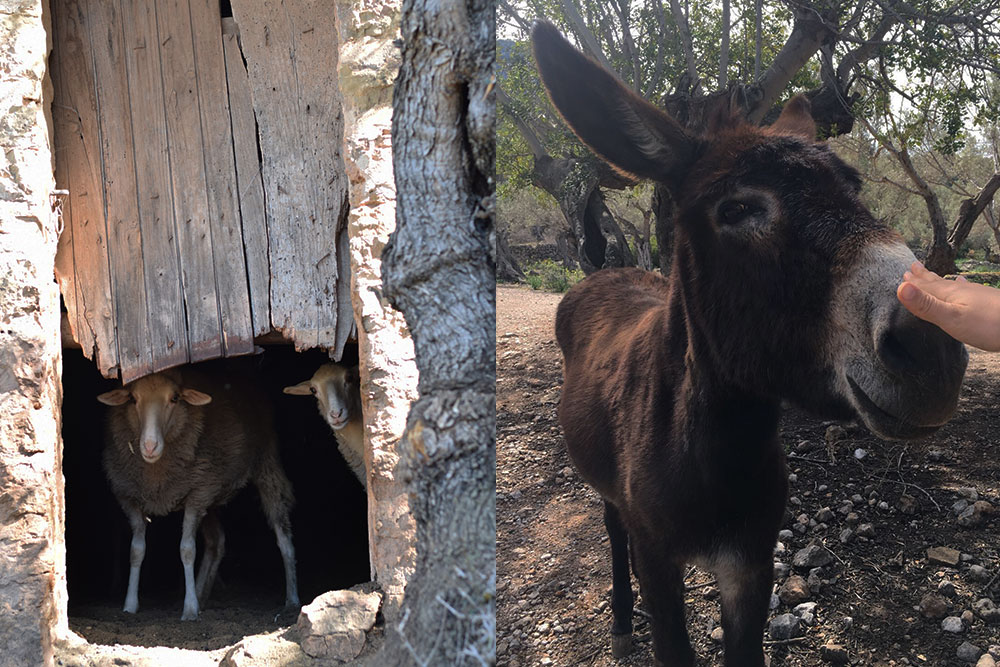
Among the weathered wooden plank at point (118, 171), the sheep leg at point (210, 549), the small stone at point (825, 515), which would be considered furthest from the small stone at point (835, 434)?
the sheep leg at point (210, 549)

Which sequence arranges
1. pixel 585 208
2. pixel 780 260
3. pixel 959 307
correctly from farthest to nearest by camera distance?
pixel 585 208 < pixel 780 260 < pixel 959 307

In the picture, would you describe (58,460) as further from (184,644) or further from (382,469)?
(382,469)

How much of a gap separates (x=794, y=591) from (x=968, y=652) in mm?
408

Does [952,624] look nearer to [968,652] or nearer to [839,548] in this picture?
[968,652]

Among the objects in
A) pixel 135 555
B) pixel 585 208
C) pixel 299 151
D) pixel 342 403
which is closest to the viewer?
pixel 585 208

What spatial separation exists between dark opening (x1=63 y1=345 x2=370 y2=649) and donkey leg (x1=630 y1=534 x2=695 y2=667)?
1.81 m

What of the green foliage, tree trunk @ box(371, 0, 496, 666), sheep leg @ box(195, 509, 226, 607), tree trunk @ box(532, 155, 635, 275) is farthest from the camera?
sheep leg @ box(195, 509, 226, 607)

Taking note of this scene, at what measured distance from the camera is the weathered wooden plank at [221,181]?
3.28 metres

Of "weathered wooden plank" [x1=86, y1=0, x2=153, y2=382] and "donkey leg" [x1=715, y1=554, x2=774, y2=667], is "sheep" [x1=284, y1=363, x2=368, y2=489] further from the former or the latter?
"donkey leg" [x1=715, y1=554, x2=774, y2=667]

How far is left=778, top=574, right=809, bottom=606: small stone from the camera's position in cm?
212

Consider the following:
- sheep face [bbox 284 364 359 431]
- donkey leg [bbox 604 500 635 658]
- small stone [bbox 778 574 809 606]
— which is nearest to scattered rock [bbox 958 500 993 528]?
small stone [bbox 778 574 809 606]

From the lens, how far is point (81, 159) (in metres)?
3.32

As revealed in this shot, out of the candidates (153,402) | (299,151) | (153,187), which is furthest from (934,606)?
(153,402)

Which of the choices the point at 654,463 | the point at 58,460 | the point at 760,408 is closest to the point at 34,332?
the point at 58,460
